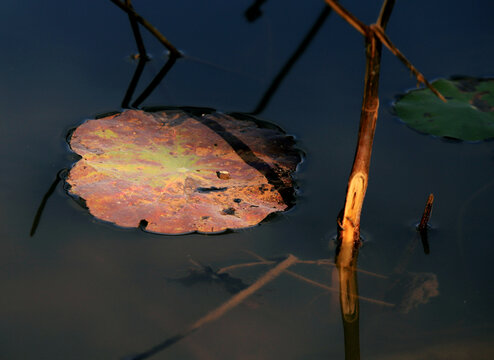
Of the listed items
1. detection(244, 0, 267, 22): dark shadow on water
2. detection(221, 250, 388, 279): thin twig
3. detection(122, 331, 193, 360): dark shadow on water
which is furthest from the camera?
detection(244, 0, 267, 22): dark shadow on water

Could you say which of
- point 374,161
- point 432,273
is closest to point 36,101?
point 374,161

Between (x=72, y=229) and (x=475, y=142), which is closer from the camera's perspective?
(x=72, y=229)

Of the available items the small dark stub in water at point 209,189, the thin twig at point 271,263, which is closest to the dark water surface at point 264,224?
the thin twig at point 271,263

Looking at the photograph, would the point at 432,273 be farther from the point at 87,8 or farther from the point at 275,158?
the point at 87,8

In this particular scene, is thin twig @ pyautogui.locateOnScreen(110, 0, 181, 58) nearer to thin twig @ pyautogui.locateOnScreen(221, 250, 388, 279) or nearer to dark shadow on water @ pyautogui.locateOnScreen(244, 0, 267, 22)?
dark shadow on water @ pyautogui.locateOnScreen(244, 0, 267, 22)

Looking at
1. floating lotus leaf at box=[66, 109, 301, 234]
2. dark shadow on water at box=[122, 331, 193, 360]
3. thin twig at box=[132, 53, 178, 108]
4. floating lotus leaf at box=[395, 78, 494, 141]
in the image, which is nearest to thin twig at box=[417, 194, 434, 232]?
floating lotus leaf at box=[66, 109, 301, 234]

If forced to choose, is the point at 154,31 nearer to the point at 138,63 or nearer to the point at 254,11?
the point at 138,63
